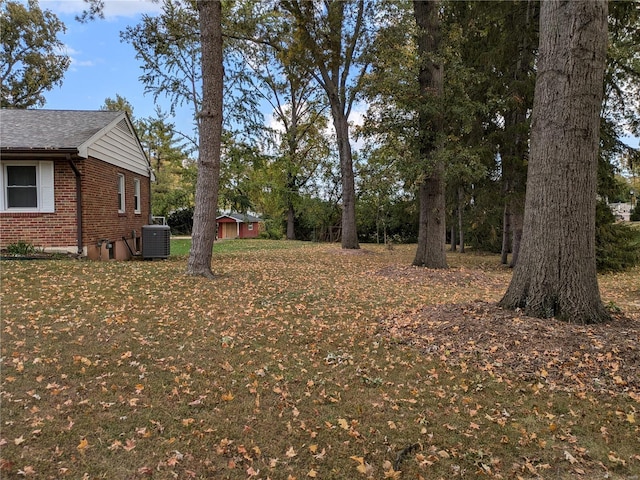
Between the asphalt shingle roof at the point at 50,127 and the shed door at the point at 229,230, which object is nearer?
the asphalt shingle roof at the point at 50,127

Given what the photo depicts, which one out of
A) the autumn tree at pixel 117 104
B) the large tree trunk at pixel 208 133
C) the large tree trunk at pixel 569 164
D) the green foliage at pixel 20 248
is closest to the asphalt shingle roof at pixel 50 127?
the green foliage at pixel 20 248

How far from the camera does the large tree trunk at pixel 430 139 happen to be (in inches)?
403

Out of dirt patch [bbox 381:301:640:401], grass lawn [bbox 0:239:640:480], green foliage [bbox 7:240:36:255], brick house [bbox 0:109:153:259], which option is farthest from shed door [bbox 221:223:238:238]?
dirt patch [bbox 381:301:640:401]

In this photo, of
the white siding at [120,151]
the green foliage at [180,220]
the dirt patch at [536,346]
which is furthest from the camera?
the green foliage at [180,220]

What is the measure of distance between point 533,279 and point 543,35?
293 cm

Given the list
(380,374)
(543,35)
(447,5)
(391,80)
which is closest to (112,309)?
(380,374)

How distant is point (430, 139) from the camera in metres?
10.6

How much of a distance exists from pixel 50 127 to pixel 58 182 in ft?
6.95

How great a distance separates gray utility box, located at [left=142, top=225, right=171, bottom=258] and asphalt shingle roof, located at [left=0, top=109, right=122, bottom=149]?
3148mm

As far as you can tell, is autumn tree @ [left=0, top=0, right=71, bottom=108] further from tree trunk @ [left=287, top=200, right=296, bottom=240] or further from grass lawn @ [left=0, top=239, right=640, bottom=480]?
grass lawn @ [left=0, top=239, right=640, bottom=480]

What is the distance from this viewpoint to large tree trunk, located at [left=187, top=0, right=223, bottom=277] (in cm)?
802

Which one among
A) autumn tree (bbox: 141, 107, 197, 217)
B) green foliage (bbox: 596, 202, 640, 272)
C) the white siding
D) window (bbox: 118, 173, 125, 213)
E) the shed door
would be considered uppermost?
autumn tree (bbox: 141, 107, 197, 217)

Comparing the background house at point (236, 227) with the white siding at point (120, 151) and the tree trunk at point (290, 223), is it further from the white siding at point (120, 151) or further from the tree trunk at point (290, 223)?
the white siding at point (120, 151)

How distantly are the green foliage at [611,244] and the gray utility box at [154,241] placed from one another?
42.8 ft
